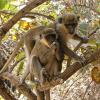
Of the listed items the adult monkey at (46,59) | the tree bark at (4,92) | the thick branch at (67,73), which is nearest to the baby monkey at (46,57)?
the adult monkey at (46,59)

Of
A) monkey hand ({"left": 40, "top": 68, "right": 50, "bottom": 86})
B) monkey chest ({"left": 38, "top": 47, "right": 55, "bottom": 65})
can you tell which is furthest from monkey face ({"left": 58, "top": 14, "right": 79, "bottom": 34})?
monkey hand ({"left": 40, "top": 68, "right": 50, "bottom": 86})

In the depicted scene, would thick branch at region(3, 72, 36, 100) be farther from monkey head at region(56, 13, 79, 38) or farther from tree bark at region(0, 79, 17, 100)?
monkey head at region(56, 13, 79, 38)

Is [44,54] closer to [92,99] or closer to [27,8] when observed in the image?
[27,8]

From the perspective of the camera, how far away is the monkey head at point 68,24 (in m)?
2.79

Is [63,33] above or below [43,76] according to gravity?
above

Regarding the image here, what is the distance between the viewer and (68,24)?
283 cm

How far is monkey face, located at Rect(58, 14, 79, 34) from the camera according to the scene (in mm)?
2783

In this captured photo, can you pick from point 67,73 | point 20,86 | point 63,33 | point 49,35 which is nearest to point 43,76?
point 20,86

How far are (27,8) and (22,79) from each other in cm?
75

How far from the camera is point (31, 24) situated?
10.4 feet

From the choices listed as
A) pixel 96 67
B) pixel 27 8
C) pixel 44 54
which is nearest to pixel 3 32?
pixel 27 8

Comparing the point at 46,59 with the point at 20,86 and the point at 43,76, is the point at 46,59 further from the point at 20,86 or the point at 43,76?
the point at 20,86

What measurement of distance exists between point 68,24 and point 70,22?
30mm

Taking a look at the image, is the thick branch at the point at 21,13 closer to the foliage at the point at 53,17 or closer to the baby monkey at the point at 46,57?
the foliage at the point at 53,17
